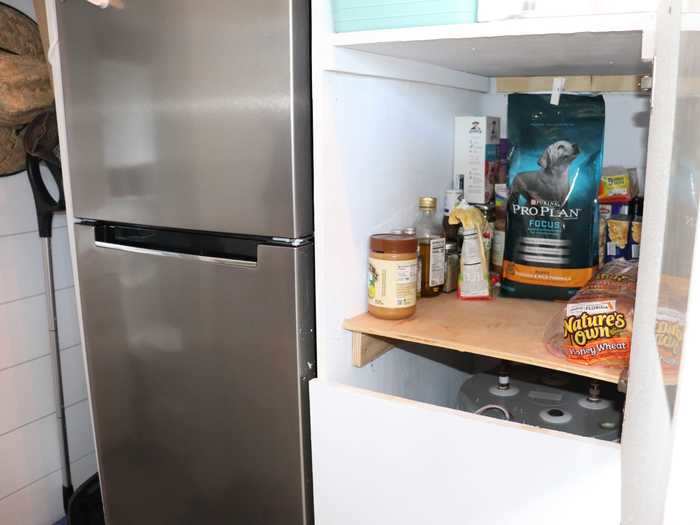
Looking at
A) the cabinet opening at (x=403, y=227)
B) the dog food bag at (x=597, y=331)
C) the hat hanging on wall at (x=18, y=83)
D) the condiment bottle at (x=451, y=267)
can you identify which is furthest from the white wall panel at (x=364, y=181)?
the hat hanging on wall at (x=18, y=83)

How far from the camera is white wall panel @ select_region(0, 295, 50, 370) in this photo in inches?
69.5

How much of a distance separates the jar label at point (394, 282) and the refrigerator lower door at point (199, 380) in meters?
0.12

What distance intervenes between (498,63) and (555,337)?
1.89 feet

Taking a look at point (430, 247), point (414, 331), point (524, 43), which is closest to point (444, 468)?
point (414, 331)

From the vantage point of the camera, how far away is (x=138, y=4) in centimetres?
117

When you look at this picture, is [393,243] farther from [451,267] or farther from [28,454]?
[28,454]

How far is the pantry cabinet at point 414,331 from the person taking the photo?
3.11ft

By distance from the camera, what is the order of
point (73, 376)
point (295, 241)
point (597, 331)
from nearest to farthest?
point (597, 331) → point (295, 241) → point (73, 376)

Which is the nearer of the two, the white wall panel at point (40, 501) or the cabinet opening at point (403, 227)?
the cabinet opening at point (403, 227)

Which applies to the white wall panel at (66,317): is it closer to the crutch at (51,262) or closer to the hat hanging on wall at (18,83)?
the crutch at (51,262)

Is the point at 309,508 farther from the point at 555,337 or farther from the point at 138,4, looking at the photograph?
the point at 138,4

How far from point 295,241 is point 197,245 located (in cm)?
26

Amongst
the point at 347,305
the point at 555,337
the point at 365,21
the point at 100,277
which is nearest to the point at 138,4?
the point at 365,21

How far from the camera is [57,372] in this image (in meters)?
1.81
